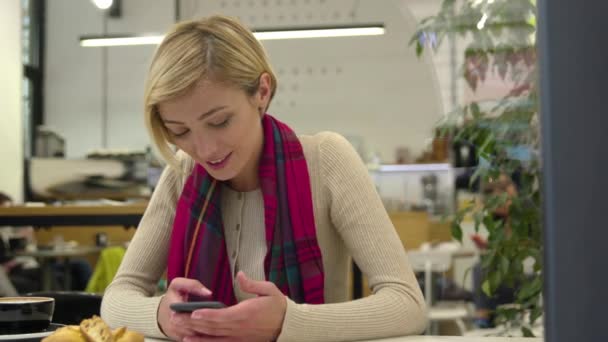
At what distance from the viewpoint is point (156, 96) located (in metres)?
1.28

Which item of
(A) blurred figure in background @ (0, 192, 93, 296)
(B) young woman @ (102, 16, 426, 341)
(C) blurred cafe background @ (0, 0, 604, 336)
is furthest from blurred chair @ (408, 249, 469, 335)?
(B) young woman @ (102, 16, 426, 341)

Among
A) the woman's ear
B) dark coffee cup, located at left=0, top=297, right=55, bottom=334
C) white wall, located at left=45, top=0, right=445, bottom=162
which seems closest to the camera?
dark coffee cup, located at left=0, top=297, right=55, bottom=334

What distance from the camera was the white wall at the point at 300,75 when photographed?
31.1 ft

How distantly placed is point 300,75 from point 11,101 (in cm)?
355

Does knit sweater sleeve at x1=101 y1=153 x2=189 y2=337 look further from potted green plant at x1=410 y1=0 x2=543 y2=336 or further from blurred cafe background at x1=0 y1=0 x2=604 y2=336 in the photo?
potted green plant at x1=410 y1=0 x2=543 y2=336

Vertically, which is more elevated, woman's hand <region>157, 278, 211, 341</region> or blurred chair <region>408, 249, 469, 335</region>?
woman's hand <region>157, 278, 211, 341</region>

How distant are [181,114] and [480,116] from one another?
104 cm

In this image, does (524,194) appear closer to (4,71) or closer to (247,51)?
(247,51)

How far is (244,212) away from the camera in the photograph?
1514mm

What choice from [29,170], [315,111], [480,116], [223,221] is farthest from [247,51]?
[315,111]

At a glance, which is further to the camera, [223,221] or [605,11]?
[223,221]

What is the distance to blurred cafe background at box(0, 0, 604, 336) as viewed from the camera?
6.73ft

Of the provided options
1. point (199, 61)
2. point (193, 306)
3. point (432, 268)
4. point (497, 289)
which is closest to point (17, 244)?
point (432, 268)

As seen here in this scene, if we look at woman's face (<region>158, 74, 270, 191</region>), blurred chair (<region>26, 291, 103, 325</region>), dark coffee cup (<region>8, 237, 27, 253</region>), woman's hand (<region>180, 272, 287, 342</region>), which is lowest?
dark coffee cup (<region>8, 237, 27, 253</region>)
